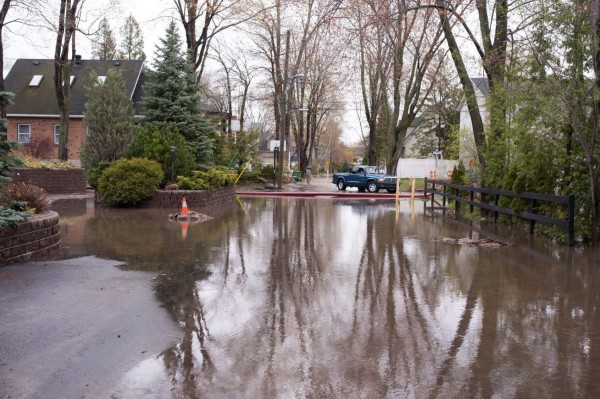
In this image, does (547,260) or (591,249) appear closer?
(547,260)

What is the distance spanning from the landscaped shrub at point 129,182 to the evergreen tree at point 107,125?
5.97m

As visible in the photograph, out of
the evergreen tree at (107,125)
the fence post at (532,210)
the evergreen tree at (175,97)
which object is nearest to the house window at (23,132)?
the evergreen tree at (107,125)

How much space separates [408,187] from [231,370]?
3778 cm

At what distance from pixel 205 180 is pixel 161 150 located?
1983mm

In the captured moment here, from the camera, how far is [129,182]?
20172 millimetres

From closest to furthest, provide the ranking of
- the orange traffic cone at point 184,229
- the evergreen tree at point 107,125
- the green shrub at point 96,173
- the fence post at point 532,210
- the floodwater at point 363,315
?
the floodwater at point 363,315 < the orange traffic cone at point 184,229 < the fence post at point 532,210 < the green shrub at point 96,173 < the evergreen tree at point 107,125

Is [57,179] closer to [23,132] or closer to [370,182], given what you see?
[370,182]

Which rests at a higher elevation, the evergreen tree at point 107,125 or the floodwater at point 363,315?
the evergreen tree at point 107,125

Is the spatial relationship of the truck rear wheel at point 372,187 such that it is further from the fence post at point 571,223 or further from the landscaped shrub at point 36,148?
the fence post at point 571,223

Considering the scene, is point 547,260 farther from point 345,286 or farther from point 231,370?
point 231,370

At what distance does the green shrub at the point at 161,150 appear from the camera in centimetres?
2248

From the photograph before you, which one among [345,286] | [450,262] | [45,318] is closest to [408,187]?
[450,262]

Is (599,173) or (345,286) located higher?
(599,173)

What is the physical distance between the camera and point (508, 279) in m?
9.12
